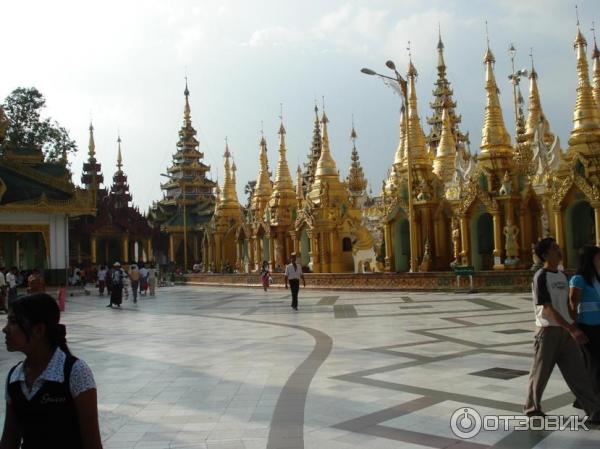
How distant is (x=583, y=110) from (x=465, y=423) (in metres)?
23.7

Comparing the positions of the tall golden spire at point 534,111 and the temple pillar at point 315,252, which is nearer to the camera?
the temple pillar at point 315,252

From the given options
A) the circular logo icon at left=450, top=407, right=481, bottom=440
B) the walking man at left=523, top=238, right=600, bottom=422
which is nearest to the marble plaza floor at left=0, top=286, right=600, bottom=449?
the circular logo icon at left=450, top=407, right=481, bottom=440

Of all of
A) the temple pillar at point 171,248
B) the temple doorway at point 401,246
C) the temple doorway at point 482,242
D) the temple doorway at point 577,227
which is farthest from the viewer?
the temple pillar at point 171,248

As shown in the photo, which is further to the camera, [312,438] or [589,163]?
[589,163]

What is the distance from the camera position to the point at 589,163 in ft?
77.9

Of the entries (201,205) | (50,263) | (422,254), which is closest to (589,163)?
(422,254)

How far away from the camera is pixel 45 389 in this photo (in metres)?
3.08

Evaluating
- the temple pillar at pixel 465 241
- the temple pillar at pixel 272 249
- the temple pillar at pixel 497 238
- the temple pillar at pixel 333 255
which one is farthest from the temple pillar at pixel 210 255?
the temple pillar at pixel 497 238

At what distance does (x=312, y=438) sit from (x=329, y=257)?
30.6 metres

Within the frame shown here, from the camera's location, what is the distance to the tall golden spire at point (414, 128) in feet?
102

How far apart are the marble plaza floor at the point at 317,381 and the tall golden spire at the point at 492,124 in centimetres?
1277

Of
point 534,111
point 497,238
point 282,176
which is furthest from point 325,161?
point 497,238

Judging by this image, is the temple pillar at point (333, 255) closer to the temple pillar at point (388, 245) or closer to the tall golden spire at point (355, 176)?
the temple pillar at point (388, 245)

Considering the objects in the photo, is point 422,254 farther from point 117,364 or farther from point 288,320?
point 117,364
